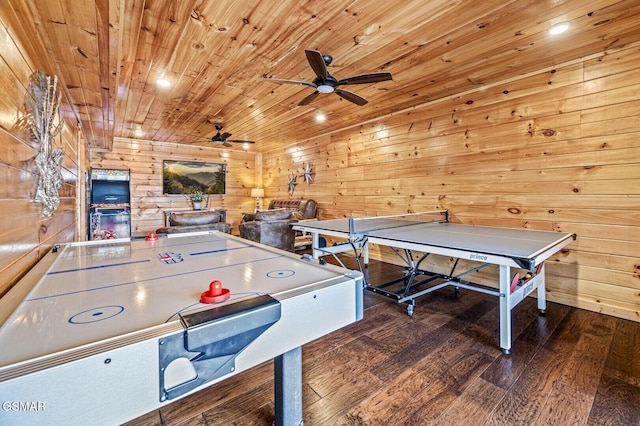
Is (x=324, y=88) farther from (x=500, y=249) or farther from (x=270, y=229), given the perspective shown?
(x=270, y=229)

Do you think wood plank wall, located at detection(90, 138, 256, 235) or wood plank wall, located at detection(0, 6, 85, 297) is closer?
wood plank wall, located at detection(0, 6, 85, 297)

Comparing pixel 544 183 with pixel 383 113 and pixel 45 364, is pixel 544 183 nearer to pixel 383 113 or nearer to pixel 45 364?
pixel 383 113

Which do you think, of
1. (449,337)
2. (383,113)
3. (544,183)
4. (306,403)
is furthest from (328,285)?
(383,113)

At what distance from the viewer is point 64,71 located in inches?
79.9

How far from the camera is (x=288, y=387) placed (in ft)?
3.75

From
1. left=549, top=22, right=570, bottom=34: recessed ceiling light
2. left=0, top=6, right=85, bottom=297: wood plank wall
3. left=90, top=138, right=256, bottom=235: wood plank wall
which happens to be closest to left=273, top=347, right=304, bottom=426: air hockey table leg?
left=0, top=6, right=85, bottom=297: wood plank wall

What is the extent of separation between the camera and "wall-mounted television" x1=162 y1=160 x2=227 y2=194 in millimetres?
7000

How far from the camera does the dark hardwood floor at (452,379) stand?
4.82ft

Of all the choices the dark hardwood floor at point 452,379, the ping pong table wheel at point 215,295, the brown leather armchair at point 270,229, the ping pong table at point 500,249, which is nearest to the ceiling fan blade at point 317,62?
the ping pong table at point 500,249

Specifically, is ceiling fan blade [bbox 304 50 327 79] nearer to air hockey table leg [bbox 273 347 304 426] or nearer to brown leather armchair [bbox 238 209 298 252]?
air hockey table leg [bbox 273 347 304 426]

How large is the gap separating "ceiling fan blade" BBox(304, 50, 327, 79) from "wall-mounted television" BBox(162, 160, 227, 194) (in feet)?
18.7

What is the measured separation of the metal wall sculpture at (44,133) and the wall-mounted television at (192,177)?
5.43 m

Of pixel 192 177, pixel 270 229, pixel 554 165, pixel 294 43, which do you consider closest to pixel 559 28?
pixel 554 165

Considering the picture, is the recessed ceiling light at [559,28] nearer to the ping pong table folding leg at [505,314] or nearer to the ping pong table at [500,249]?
the ping pong table at [500,249]
